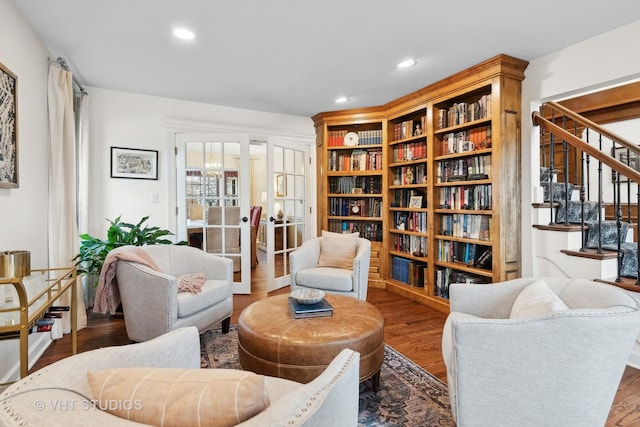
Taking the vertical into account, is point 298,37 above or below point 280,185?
above

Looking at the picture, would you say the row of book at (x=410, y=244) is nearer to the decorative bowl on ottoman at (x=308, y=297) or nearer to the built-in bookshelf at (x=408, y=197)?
the built-in bookshelf at (x=408, y=197)

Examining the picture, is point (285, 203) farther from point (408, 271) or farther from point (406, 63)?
point (406, 63)

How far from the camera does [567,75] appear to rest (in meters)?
2.65

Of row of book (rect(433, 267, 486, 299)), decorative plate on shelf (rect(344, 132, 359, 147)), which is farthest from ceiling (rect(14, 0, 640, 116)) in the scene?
row of book (rect(433, 267, 486, 299))

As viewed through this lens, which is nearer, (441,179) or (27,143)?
(27,143)

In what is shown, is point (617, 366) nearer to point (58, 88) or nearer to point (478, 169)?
point (478, 169)

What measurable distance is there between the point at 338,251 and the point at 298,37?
1.97 meters

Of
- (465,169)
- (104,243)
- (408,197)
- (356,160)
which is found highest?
(356,160)

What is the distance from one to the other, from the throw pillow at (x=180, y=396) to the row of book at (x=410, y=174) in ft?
11.4

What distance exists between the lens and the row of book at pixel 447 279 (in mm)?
3303

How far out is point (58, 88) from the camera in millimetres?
2697

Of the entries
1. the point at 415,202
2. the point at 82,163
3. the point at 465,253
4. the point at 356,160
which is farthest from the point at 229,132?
the point at 465,253

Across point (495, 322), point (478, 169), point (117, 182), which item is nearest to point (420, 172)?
point (478, 169)

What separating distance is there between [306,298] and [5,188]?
6.19 feet
